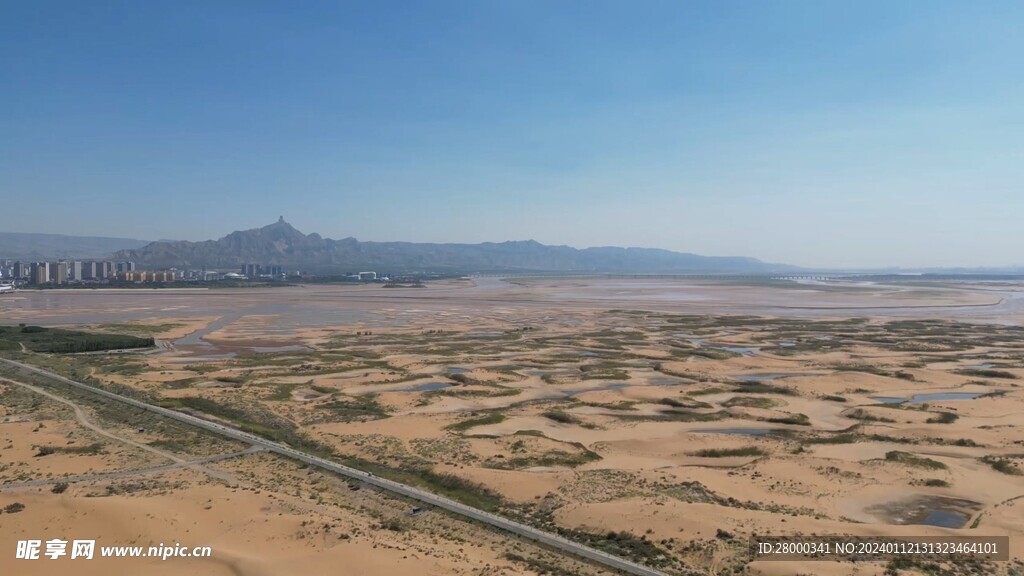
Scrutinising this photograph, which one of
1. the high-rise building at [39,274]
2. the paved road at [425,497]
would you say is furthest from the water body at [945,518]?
the high-rise building at [39,274]

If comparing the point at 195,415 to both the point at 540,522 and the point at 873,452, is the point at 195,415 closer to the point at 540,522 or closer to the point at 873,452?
the point at 540,522

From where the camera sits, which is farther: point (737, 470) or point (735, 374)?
point (735, 374)

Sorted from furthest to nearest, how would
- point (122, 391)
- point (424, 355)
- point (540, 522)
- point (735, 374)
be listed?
point (424, 355) → point (735, 374) → point (122, 391) → point (540, 522)

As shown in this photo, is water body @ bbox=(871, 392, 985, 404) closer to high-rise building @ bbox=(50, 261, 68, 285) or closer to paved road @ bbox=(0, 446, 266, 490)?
paved road @ bbox=(0, 446, 266, 490)

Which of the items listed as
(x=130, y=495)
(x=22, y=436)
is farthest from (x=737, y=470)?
(x=22, y=436)

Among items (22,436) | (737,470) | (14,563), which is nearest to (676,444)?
(737,470)

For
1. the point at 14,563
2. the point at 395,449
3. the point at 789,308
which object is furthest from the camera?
the point at 789,308
